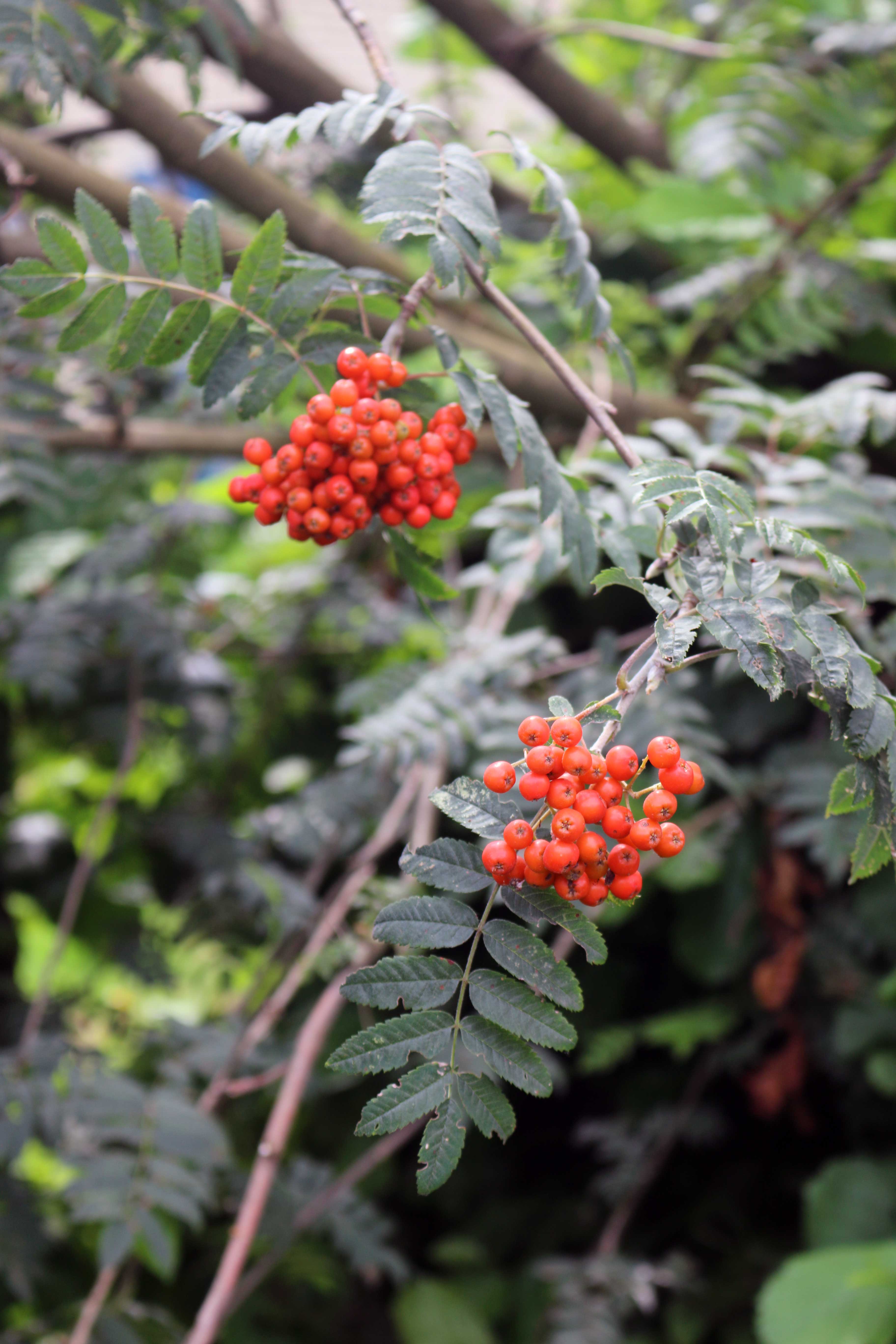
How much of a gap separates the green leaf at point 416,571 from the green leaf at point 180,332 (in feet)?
0.76

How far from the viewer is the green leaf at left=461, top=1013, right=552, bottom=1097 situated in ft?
1.91

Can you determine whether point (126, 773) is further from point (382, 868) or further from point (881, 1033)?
point (881, 1033)

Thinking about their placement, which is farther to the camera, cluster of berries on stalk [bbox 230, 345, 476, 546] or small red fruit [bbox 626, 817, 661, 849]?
cluster of berries on stalk [bbox 230, 345, 476, 546]

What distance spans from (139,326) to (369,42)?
33 centimetres

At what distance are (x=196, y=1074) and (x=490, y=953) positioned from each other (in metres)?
1.30

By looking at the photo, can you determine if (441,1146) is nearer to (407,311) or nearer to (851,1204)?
(407,311)

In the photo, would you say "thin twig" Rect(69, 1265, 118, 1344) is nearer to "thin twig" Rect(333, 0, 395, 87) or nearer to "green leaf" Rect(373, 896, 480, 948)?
"green leaf" Rect(373, 896, 480, 948)

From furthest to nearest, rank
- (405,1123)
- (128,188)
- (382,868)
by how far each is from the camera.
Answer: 1. (382,868)
2. (128,188)
3. (405,1123)

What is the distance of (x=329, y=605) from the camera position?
81.6 inches

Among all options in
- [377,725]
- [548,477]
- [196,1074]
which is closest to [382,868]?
[196,1074]

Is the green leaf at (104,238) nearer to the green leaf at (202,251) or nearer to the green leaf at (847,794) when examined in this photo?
the green leaf at (202,251)

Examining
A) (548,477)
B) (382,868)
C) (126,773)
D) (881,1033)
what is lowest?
(382,868)

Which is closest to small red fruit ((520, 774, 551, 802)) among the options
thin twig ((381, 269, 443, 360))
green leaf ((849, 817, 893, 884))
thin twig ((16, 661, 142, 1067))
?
green leaf ((849, 817, 893, 884))

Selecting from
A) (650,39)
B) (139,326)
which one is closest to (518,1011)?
(139,326)
